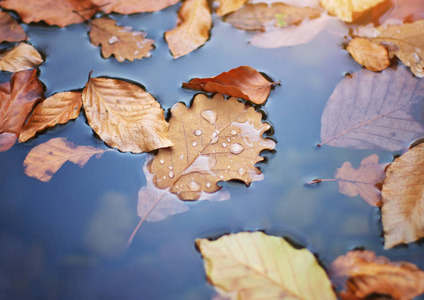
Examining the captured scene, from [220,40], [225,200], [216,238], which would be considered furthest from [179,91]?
[216,238]

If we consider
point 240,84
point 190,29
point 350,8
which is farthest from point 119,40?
point 350,8

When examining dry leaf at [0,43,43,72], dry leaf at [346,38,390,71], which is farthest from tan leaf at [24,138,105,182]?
dry leaf at [346,38,390,71]

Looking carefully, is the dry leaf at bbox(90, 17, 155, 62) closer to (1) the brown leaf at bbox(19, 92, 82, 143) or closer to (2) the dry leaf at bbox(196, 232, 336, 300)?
(1) the brown leaf at bbox(19, 92, 82, 143)

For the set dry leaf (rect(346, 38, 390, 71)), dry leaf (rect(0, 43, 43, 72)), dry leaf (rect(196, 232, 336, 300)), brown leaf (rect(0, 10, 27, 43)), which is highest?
dry leaf (rect(346, 38, 390, 71))

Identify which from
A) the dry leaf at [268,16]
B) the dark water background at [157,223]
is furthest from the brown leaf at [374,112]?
the dry leaf at [268,16]

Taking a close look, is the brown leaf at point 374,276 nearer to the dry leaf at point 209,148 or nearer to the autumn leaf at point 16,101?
the dry leaf at point 209,148

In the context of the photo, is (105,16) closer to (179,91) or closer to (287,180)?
(179,91)
